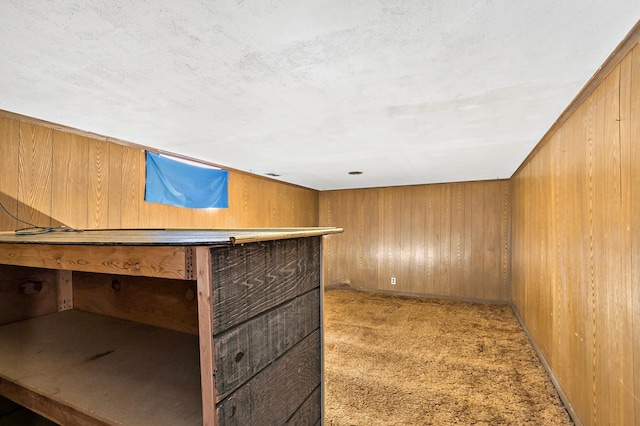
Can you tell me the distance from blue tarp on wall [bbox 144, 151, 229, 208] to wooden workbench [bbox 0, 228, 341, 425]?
152 cm

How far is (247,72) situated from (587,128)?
6.60 ft

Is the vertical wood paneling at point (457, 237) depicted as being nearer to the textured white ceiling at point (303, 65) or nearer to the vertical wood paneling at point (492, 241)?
the vertical wood paneling at point (492, 241)

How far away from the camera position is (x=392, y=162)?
3.75 meters

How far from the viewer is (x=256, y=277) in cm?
95

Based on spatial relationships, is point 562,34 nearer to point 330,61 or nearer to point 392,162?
point 330,61

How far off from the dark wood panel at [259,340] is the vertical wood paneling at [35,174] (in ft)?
7.43

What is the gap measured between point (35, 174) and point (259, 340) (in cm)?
238

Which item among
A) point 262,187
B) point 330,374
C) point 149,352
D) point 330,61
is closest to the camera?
point 149,352

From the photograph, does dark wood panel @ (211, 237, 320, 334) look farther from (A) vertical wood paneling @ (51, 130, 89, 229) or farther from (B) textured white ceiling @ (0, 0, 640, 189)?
(A) vertical wood paneling @ (51, 130, 89, 229)

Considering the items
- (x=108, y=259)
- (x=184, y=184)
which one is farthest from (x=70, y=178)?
(x=108, y=259)

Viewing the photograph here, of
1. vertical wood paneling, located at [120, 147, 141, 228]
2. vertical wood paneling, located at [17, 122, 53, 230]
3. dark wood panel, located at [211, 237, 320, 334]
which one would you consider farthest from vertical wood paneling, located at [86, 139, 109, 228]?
dark wood panel, located at [211, 237, 320, 334]

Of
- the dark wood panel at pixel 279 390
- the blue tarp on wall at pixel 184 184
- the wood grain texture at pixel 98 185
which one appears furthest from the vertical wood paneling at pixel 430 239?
the wood grain texture at pixel 98 185

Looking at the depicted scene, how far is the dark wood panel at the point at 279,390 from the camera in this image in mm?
858

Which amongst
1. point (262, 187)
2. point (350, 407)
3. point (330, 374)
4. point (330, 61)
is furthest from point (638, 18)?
point (262, 187)
